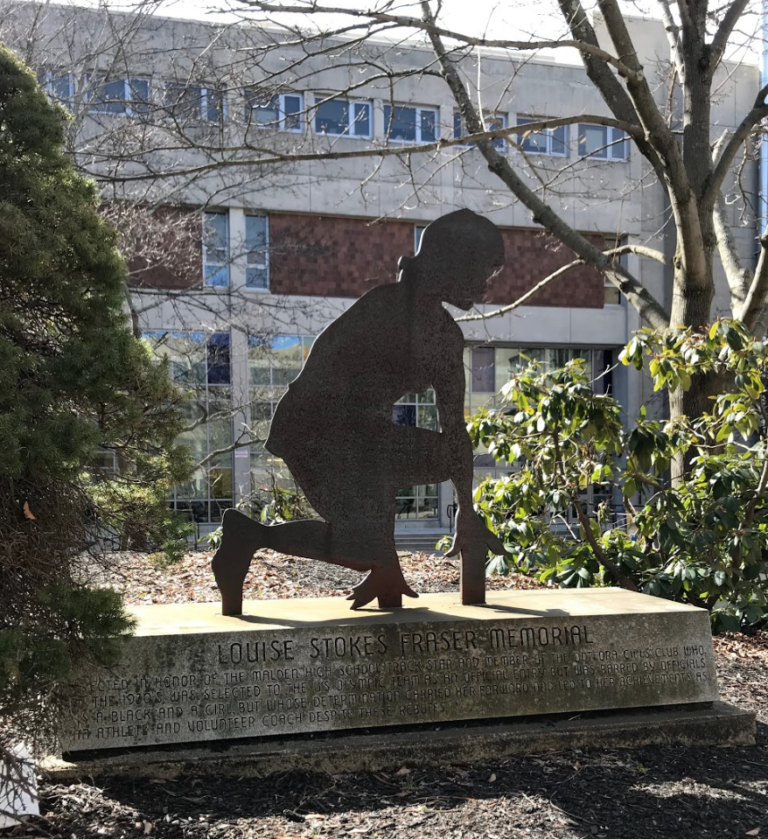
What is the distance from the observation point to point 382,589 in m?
5.61

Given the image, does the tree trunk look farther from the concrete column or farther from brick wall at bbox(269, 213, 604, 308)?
brick wall at bbox(269, 213, 604, 308)

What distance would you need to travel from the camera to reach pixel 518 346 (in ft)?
84.8

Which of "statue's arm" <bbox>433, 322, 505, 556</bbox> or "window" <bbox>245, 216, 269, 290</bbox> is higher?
"window" <bbox>245, 216, 269, 290</bbox>

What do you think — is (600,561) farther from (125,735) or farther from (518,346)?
(518,346)

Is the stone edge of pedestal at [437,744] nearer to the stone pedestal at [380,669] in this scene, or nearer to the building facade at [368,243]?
the stone pedestal at [380,669]

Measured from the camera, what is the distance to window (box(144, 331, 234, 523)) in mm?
18453

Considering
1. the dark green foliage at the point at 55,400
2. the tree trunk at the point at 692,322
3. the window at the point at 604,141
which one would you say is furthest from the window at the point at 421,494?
the dark green foliage at the point at 55,400

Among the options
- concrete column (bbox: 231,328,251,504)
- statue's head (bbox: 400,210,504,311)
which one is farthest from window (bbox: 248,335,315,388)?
statue's head (bbox: 400,210,504,311)

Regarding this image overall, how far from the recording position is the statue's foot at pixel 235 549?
5316 mm

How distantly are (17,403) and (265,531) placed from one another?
6.83 ft

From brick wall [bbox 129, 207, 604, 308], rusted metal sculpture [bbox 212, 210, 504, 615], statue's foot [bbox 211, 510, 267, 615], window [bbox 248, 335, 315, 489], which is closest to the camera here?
statue's foot [bbox 211, 510, 267, 615]

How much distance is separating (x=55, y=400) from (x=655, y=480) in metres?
5.75

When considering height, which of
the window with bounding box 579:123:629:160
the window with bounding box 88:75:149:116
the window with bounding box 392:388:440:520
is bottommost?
the window with bounding box 392:388:440:520

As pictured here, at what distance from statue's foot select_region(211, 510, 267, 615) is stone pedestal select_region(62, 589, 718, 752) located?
0.69 ft
